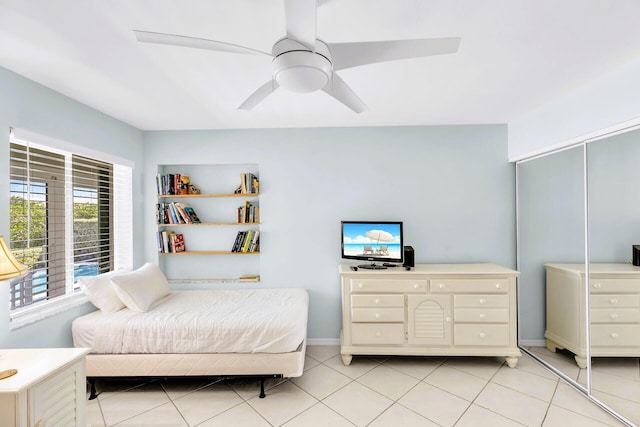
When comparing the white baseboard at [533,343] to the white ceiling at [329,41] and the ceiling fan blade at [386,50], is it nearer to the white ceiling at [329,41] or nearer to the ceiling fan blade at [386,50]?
the white ceiling at [329,41]

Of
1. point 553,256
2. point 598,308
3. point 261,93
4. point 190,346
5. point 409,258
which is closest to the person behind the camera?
point 261,93

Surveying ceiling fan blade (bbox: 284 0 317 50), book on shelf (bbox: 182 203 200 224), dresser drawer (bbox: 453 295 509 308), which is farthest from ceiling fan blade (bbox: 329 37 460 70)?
book on shelf (bbox: 182 203 200 224)

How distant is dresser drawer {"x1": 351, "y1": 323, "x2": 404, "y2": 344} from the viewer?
2.71 meters

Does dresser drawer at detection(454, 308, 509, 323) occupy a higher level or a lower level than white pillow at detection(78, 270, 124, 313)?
lower

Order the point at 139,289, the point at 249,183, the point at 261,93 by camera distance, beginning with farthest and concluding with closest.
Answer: the point at 249,183 < the point at 139,289 < the point at 261,93

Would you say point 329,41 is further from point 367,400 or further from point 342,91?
point 367,400

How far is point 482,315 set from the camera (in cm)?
266

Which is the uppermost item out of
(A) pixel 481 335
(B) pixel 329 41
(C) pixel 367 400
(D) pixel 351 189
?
(B) pixel 329 41

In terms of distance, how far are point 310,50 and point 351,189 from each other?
213cm

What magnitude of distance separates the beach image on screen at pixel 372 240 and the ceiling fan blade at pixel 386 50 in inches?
75.5

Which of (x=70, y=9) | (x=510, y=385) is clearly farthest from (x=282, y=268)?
(x=70, y=9)

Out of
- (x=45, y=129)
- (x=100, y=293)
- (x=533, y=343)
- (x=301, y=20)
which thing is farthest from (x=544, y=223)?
(x=45, y=129)

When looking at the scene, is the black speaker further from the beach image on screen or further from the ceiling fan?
the ceiling fan

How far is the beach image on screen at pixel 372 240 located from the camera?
2.94 meters
